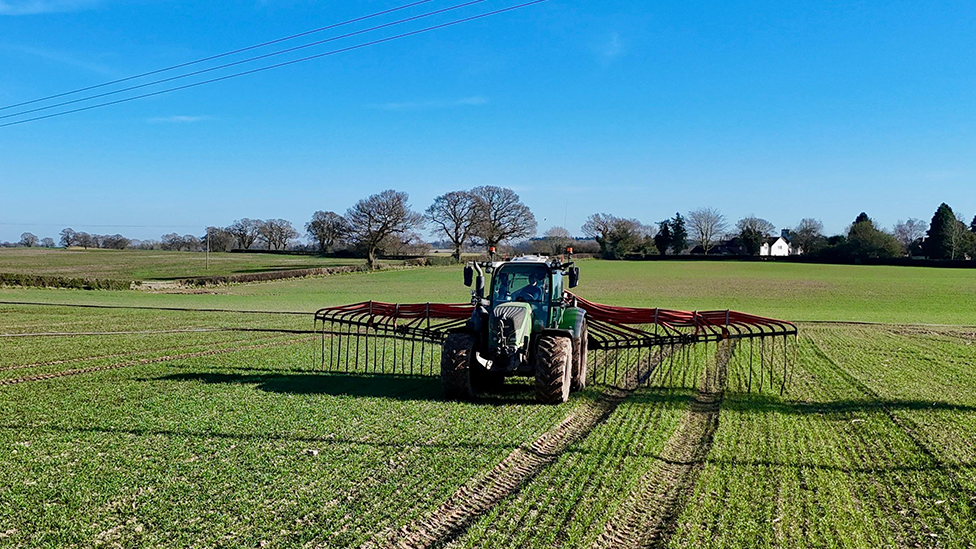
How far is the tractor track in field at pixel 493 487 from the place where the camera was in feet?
18.5

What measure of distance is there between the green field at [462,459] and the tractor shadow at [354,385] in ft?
0.22

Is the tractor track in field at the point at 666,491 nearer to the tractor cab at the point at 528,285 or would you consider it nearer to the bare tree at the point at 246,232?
the tractor cab at the point at 528,285

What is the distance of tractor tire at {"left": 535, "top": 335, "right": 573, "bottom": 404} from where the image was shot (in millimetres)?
10406

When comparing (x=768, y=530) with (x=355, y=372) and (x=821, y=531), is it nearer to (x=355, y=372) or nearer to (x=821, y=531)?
(x=821, y=531)

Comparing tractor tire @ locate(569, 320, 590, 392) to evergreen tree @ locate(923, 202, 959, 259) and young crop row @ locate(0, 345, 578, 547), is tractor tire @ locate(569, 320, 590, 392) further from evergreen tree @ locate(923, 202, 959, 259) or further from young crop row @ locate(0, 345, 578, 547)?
evergreen tree @ locate(923, 202, 959, 259)

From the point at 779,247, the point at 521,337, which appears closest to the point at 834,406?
the point at 521,337

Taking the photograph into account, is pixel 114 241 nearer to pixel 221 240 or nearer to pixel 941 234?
pixel 221 240

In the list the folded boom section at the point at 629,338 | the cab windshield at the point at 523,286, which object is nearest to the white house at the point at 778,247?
the folded boom section at the point at 629,338

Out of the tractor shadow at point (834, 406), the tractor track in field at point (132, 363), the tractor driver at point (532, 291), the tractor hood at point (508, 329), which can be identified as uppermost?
the tractor driver at point (532, 291)

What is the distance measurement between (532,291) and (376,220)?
58708 millimetres

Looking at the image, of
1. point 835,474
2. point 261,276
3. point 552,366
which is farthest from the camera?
point 261,276

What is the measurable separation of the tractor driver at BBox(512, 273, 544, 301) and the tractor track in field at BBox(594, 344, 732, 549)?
3.06m

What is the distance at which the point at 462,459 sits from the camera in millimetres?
7691

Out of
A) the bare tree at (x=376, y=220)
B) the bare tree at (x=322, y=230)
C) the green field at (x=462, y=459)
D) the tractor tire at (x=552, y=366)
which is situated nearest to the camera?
the green field at (x=462, y=459)
